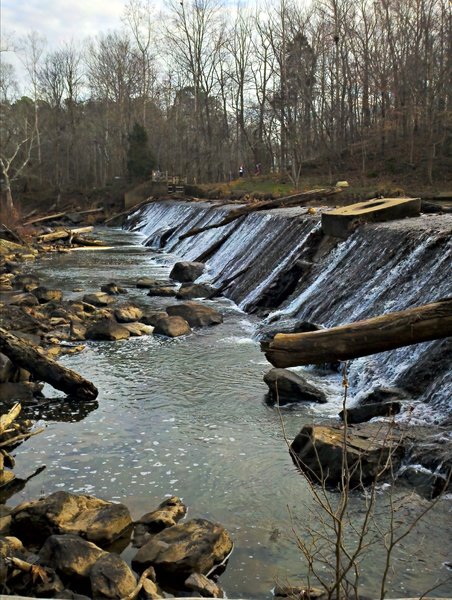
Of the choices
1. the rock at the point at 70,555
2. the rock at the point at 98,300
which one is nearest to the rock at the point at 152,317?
the rock at the point at 98,300

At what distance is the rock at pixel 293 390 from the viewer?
8.37m

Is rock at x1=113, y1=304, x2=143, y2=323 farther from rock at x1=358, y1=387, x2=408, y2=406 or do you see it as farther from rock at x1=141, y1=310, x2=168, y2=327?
rock at x1=358, y1=387, x2=408, y2=406

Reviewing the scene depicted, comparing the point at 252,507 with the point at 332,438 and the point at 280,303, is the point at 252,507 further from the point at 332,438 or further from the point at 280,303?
the point at 280,303

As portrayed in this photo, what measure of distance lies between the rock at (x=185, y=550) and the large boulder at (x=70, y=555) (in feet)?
1.22

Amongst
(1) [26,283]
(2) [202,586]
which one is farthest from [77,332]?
(2) [202,586]

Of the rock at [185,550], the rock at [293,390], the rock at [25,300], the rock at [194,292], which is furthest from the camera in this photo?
the rock at [194,292]

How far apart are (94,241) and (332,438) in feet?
94.4

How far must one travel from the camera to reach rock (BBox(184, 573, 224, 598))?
4.44m

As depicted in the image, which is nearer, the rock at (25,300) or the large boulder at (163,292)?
the rock at (25,300)

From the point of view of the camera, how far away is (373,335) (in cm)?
480

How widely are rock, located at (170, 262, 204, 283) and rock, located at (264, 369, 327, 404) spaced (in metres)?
11.4

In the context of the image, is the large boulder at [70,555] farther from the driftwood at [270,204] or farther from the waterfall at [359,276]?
the driftwood at [270,204]

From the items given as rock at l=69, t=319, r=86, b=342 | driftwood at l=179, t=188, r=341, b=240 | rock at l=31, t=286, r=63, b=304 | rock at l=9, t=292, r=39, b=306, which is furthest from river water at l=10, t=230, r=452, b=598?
driftwood at l=179, t=188, r=341, b=240

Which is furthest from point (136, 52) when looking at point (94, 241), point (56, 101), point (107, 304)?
point (107, 304)
